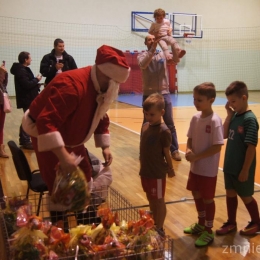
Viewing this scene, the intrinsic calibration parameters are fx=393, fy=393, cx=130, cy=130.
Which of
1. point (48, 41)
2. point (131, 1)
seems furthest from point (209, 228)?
point (131, 1)

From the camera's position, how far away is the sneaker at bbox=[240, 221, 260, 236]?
9.99 ft

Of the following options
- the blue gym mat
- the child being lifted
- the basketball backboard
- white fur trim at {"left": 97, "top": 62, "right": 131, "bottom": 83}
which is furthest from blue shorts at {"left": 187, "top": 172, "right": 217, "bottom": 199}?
the basketball backboard

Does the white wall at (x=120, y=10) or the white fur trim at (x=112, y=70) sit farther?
the white wall at (x=120, y=10)

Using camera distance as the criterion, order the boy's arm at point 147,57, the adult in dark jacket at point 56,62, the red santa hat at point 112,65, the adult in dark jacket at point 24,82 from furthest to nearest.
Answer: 1. the adult in dark jacket at point 56,62
2. the adult in dark jacket at point 24,82
3. the boy's arm at point 147,57
4. the red santa hat at point 112,65

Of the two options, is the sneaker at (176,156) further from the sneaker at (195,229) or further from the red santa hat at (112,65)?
the red santa hat at (112,65)

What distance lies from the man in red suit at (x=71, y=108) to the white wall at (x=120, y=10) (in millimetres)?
11434

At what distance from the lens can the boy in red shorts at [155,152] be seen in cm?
282

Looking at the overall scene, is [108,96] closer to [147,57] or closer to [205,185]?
[205,185]

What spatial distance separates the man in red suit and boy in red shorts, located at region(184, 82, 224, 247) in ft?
3.07

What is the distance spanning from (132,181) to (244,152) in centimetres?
177

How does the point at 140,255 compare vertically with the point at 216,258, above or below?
above

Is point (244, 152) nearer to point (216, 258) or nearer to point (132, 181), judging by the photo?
point (216, 258)

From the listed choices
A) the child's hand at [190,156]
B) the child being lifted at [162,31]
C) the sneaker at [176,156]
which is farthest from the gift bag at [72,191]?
the child being lifted at [162,31]

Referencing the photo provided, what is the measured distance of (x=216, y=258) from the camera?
271 cm
